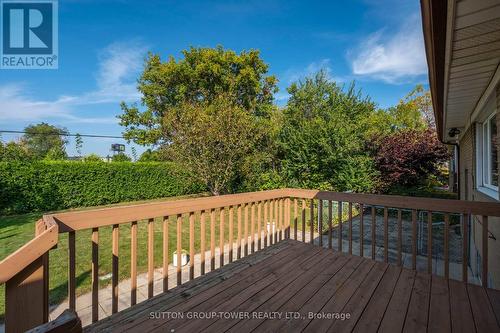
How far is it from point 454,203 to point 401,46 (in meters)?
6.72

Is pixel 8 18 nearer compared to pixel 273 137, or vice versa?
pixel 8 18

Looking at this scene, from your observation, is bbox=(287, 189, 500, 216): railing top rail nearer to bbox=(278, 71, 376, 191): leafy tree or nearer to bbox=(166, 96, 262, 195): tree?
bbox=(166, 96, 262, 195): tree

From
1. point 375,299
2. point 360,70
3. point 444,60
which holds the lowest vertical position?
point 375,299

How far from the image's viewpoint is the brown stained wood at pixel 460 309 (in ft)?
5.13

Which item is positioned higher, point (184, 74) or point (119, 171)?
point (184, 74)

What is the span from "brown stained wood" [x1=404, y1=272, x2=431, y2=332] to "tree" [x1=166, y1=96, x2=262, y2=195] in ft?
20.8

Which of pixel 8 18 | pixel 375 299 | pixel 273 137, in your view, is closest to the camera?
pixel 375 299

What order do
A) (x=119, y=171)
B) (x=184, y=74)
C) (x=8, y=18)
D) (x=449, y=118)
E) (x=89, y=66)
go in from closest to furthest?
(x=449, y=118)
(x=8, y=18)
(x=119, y=171)
(x=89, y=66)
(x=184, y=74)

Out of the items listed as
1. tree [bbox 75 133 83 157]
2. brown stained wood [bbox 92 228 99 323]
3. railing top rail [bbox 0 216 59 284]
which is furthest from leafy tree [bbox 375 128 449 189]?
tree [bbox 75 133 83 157]

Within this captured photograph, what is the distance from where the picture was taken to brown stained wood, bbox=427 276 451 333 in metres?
1.58

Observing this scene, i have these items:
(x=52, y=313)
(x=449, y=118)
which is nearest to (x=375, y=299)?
(x=52, y=313)

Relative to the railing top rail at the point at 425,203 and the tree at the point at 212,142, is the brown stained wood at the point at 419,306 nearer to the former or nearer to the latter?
the railing top rail at the point at 425,203

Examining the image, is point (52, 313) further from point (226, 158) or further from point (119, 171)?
point (119, 171)

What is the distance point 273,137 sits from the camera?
9672 millimetres
